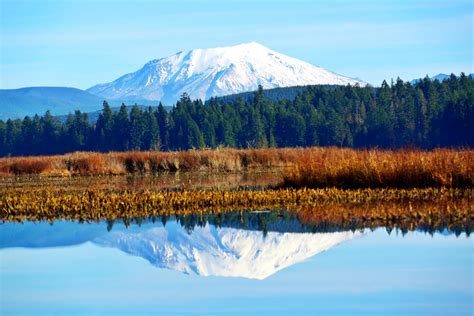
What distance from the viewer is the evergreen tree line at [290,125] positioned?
118 meters

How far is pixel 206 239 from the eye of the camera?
23109 millimetres

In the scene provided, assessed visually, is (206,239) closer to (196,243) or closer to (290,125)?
(196,243)

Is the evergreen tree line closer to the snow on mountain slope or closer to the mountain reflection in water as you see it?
the mountain reflection in water

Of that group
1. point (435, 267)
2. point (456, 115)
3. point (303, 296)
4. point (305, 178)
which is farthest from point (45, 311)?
point (456, 115)

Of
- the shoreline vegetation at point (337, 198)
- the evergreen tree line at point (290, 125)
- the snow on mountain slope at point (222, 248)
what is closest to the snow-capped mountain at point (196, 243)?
the snow on mountain slope at point (222, 248)

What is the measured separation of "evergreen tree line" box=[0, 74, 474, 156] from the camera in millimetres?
118312

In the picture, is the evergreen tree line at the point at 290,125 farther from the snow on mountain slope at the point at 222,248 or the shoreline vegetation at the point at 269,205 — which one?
the snow on mountain slope at the point at 222,248

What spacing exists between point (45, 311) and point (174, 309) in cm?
213

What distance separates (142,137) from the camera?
13525cm

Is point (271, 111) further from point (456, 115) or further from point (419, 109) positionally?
point (456, 115)

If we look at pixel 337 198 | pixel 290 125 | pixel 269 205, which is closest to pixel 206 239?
pixel 269 205

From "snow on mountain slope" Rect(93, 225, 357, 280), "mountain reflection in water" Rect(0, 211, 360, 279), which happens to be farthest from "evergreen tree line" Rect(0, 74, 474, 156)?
"snow on mountain slope" Rect(93, 225, 357, 280)

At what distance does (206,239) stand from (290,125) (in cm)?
10930

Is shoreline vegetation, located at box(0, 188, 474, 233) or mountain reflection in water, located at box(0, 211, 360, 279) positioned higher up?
shoreline vegetation, located at box(0, 188, 474, 233)
